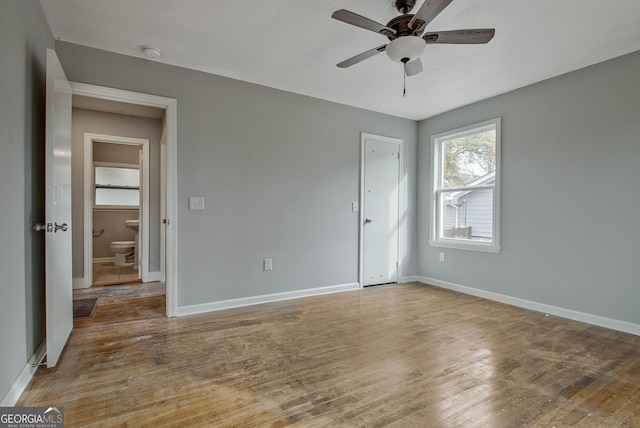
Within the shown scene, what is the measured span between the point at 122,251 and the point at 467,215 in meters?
5.91

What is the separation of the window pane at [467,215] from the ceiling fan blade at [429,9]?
8.70 feet

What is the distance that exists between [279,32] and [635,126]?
3.18m

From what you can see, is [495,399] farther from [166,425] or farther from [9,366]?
[9,366]

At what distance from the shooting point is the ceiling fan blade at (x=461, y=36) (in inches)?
77.7

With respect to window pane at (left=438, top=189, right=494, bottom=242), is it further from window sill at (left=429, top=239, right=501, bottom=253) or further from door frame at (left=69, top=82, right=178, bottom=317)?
door frame at (left=69, top=82, right=178, bottom=317)

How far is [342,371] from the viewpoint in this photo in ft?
6.68

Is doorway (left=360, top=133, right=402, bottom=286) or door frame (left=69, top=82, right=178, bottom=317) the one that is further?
doorway (left=360, top=133, right=402, bottom=286)

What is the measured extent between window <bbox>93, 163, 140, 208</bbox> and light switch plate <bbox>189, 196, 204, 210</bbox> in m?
3.86

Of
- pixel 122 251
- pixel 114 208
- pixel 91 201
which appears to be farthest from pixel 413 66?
pixel 114 208

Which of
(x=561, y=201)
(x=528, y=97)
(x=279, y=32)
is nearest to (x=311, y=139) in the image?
(x=279, y=32)

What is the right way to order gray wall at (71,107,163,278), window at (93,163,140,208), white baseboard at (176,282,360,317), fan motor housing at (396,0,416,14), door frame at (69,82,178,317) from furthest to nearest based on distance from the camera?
1. window at (93,163,140,208)
2. gray wall at (71,107,163,278)
3. white baseboard at (176,282,360,317)
4. door frame at (69,82,178,317)
5. fan motor housing at (396,0,416,14)

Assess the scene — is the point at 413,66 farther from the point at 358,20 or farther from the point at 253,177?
the point at 253,177

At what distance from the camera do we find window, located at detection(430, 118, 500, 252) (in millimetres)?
3861

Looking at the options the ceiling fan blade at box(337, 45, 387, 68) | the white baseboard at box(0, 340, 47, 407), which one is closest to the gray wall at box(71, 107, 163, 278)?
the white baseboard at box(0, 340, 47, 407)
